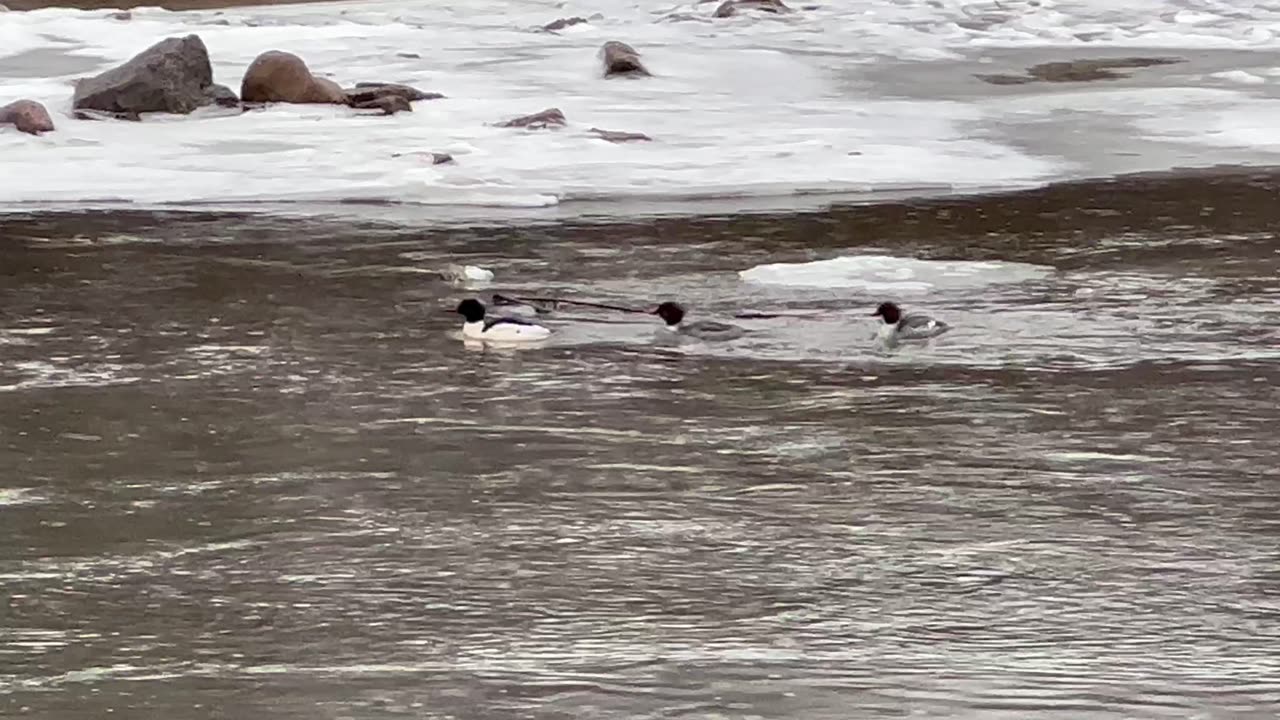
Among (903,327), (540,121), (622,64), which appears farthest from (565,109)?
(903,327)

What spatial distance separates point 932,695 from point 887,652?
25cm

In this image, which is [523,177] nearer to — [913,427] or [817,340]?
[817,340]

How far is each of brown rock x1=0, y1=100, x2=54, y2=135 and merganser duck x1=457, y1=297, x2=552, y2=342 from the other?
602cm

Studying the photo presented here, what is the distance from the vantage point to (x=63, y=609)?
4.52 m

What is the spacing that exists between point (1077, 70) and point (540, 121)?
18.6 feet

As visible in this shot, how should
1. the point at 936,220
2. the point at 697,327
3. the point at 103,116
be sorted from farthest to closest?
the point at 103,116 < the point at 936,220 < the point at 697,327

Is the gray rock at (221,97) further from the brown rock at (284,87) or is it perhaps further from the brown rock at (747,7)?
the brown rock at (747,7)

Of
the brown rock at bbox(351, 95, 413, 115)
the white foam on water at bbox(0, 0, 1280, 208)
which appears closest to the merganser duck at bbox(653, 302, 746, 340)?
the white foam on water at bbox(0, 0, 1280, 208)

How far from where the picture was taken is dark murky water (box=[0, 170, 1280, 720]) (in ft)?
13.7

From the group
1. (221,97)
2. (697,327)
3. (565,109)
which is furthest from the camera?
(221,97)

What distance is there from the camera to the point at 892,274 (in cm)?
843

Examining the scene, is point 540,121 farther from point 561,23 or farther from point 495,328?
point 561,23

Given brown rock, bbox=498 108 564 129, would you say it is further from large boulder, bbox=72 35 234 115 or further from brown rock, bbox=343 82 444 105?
large boulder, bbox=72 35 234 115

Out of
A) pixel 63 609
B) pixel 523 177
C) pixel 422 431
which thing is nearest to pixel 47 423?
pixel 422 431
